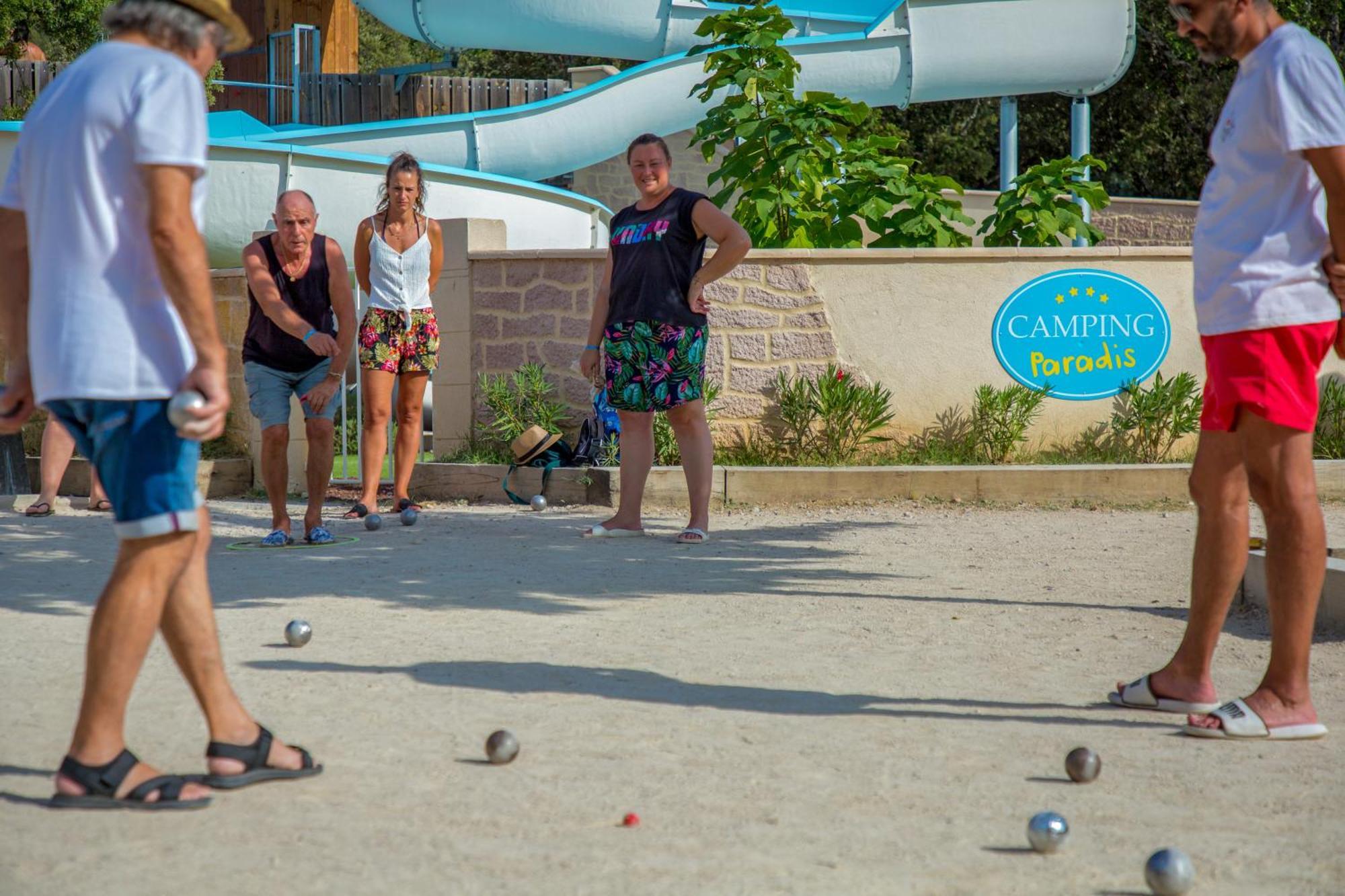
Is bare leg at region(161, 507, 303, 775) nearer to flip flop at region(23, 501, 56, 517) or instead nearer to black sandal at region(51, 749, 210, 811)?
black sandal at region(51, 749, 210, 811)

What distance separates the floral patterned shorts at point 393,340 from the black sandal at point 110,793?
5630mm

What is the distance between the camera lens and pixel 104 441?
329 centimetres

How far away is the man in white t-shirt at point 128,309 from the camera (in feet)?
10.5

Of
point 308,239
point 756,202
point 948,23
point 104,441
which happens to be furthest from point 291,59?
point 104,441

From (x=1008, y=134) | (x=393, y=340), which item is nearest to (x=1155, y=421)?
(x=393, y=340)

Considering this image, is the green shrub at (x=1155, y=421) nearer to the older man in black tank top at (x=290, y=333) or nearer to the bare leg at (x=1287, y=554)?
the older man in black tank top at (x=290, y=333)

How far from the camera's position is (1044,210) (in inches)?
449

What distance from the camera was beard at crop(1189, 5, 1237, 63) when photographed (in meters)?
4.08

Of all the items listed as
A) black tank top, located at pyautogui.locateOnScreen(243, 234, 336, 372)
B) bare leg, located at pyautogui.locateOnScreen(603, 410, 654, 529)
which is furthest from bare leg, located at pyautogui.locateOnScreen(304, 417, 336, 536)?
bare leg, located at pyautogui.locateOnScreen(603, 410, 654, 529)

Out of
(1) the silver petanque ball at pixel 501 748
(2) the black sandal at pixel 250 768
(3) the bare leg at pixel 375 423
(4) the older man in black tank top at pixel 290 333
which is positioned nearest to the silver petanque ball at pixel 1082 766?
(1) the silver petanque ball at pixel 501 748

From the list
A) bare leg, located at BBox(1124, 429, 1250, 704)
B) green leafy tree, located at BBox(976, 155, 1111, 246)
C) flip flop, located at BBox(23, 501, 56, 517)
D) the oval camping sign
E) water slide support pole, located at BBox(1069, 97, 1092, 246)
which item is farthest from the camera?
water slide support pole, located at BBox(1069, 97, 1092, 246)

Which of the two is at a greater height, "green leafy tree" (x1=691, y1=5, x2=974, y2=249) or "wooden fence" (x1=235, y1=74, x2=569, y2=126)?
"wooden fence" (x1=235, y1=74, x2=569, y2=126)

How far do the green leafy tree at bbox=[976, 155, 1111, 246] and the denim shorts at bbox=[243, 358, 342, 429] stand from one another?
18.3 ft

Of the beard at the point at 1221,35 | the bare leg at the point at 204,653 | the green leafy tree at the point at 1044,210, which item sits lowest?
the bare leg at the point at 204,653
